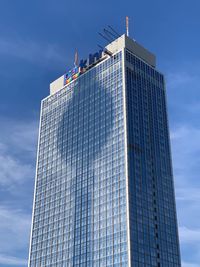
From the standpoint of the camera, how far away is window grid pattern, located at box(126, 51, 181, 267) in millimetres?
167000

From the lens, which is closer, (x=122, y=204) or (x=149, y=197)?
(x=122, y=204)

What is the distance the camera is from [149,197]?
7106 inches

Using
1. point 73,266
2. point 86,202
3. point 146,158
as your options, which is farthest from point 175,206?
point 73,266

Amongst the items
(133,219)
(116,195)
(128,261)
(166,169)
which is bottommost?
(128,261)

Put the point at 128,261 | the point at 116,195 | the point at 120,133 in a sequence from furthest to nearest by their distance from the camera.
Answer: the point at 120,133
the point at 116,195
the point at 128,261

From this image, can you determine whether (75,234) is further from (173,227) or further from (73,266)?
A: (173,227)

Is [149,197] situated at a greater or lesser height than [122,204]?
greater

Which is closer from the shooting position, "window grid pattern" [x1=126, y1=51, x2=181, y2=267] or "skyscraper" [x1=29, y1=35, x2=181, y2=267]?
"window grid pattern" [x1=126, y1=51, x2=181, y2=267]

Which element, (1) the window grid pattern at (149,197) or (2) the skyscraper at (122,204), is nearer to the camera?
(1) the window grid pattern at (149,197)

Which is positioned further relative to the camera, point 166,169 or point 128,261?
point 166,169

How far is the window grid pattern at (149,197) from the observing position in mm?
167000

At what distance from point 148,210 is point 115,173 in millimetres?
19985

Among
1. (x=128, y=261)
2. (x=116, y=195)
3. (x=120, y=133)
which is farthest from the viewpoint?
(x=120, y=133)

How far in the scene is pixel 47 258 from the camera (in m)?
198
